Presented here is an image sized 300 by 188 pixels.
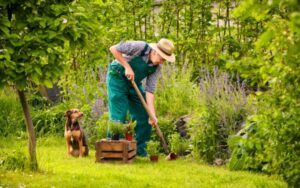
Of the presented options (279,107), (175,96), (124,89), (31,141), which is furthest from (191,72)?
(279,107)

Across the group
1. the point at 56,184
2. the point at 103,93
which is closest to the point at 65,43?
the point at 56,184

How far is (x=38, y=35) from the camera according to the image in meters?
6.61

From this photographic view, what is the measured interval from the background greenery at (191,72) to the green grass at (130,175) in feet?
0.95

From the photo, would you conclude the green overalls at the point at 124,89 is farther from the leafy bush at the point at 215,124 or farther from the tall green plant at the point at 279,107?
the tall green plant at the point at 279,107

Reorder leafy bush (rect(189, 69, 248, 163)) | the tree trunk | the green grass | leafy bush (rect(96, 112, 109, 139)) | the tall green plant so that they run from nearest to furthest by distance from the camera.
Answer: the tall green plant
the green grass
the tree trunk
leafy bush (rect(189, 69, 248, 163))
leafy bush (rect(96, 112, 109, 139))

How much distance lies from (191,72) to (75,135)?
11.0 feet

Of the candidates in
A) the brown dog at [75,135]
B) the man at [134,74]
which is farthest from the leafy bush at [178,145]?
the brown dog at [75,135]

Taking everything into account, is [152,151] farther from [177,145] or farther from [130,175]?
[130,175]

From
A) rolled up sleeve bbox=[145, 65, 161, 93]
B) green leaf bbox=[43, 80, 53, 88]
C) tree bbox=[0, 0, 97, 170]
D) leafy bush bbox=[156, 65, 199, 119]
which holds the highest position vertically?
tree bbox=[0, 0, 97, 170]

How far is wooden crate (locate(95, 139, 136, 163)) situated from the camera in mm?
8602

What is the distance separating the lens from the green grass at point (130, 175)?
7070 mm

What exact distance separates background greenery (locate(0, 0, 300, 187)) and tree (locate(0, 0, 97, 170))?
11 mm

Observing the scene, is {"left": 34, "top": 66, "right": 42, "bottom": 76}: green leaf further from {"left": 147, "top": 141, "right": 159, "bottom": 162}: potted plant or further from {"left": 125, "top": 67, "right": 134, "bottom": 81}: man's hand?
{"left": 147, "top": 141, "right": 159, "bottom": 162}: potted plant

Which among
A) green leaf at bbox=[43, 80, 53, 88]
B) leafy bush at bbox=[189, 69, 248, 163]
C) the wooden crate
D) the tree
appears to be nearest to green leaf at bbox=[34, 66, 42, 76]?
the tree
